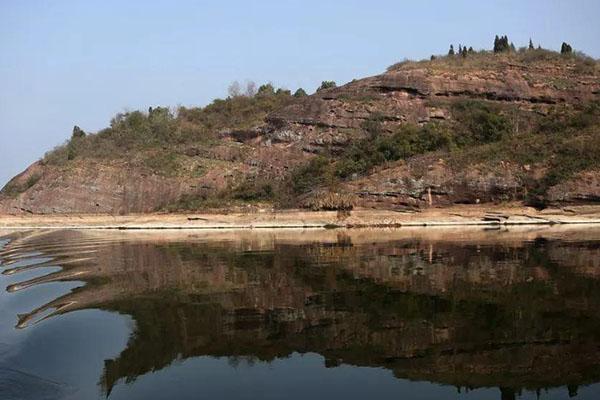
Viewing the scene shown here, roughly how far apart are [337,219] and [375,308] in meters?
38.4

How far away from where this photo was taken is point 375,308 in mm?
14484

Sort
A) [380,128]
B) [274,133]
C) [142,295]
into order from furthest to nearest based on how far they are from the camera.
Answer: [274,133] → [380,128] → [142,295]

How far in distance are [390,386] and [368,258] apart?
55.0 feet

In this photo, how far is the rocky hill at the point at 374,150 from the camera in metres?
54.2

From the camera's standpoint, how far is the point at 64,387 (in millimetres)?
9445

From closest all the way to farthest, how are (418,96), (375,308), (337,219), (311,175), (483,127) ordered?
(375,308) < (337,219) < (483,127) < (311,175) < (418,96)

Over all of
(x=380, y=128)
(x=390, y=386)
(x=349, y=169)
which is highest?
(x=380, y=128)

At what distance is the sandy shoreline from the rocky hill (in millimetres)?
1445

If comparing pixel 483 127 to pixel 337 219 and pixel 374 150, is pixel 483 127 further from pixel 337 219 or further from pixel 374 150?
pixel 337 219

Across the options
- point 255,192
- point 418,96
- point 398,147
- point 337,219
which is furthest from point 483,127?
point 255,192

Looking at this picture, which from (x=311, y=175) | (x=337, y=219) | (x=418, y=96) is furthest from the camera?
(x=418, y=96)

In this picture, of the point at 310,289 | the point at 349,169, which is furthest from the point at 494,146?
the point at 310,289

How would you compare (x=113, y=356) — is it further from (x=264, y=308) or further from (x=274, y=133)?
(x=274, y=133)

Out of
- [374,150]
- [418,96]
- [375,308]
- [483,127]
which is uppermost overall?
[418,96]
